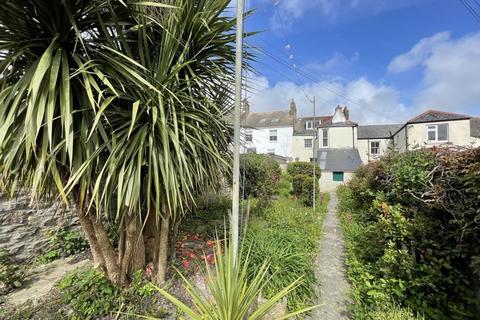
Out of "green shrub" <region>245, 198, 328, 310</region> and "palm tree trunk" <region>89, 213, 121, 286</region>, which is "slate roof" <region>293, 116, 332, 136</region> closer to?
"green shrub" <region>245, 198, 328, 310</region>

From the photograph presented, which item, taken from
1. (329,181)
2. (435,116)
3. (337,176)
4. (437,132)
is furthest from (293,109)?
(437,132)

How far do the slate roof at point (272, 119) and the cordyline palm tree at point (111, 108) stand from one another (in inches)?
847

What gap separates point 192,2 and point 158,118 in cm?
130

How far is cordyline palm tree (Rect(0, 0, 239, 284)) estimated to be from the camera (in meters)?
1.86

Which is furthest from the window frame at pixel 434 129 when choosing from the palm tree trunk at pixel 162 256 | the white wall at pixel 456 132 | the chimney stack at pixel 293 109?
the palm tree trunk at pixel 162 256

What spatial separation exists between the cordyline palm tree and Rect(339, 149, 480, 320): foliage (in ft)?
8.11

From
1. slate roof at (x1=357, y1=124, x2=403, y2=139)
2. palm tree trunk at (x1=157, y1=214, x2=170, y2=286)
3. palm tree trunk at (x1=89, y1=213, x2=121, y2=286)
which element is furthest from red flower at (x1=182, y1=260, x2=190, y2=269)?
slate roof at (x1=357, y1=124, x2=403, y2=139)

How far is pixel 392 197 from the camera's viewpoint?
3.97 m

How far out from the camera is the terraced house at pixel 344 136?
1420 cm

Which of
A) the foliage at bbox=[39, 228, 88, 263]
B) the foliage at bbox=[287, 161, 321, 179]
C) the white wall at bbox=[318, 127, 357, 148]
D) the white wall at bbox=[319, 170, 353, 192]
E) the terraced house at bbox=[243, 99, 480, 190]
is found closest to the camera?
the foliage at bbox=[39, 228, 88, 263]

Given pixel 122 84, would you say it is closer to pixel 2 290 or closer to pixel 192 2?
pixel 192 2

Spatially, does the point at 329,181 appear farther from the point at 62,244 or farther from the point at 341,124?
the point at 62,244

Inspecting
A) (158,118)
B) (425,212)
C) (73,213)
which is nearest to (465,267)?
(425,212)

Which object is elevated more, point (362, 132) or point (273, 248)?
point (362, 132)
